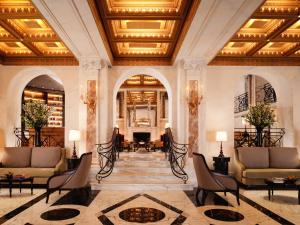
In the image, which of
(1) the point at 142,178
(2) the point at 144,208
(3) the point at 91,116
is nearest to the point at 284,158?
(1) the point at 142,178

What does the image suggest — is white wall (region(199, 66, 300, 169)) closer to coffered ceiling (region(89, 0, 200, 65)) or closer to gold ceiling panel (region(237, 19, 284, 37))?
coffered ceiling (region(89, 0, 200, 65))

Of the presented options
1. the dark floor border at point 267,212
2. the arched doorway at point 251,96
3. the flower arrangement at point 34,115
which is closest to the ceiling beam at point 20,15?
the flower arrangement at point 34,115

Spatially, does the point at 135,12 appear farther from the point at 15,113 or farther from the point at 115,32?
the point at 15,113

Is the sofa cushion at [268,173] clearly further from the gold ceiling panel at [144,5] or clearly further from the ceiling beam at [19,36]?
the ceiling beam at [19,36]

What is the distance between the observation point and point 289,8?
574cm

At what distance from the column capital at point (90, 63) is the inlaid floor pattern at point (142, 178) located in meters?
2.95

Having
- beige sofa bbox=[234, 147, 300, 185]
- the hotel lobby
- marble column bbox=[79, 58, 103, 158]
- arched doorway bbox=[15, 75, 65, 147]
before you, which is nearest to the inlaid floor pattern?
the hotel lobby

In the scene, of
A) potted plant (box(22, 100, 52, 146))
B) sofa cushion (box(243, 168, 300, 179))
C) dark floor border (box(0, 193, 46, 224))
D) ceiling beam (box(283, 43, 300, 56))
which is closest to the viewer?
dark floor border (box(0, 193, 46, 224))

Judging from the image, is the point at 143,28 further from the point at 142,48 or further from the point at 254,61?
the point at 254,61

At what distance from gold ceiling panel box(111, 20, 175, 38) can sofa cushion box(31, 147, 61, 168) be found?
3.60m

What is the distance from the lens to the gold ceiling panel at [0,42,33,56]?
841 cm

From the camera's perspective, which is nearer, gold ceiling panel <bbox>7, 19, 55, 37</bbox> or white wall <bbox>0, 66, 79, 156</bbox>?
gold ceiling panel <bbox>7, 19, 55, 37</bbox>

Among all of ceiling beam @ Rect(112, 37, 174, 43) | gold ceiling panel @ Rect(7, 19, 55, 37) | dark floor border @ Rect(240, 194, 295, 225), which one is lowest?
dark floor border @ Rect(240, 194, 295, 225)

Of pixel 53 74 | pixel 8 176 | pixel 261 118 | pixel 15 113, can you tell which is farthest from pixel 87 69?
pixel 261 118
